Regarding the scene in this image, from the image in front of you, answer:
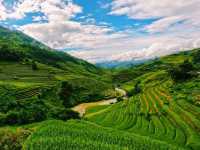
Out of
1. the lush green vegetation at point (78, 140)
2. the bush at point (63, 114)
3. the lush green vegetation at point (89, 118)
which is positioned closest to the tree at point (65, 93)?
the lush green vegetation at point (89, 118)

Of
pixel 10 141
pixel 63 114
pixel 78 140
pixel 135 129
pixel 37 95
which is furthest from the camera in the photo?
pixel 37 95

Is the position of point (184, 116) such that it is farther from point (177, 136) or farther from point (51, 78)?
point (51, 78)

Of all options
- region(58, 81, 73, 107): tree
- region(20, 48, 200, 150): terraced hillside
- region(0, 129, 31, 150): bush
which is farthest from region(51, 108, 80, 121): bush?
region(0, 129, 31, 150): bush

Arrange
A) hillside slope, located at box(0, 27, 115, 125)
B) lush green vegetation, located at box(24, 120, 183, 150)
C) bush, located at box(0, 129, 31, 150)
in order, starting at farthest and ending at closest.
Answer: hillside slope, located at box(0, 27, 115, 125) < bush, located at box(0, 129, 31, 150) < lush green vegetation, located at box(24, 120, 183, 150)

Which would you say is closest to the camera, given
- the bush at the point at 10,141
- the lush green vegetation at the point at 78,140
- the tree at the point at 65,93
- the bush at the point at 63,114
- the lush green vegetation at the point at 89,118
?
the lush green vegetation at the point at 78,140

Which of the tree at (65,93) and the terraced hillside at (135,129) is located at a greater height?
the tree at (65,93)

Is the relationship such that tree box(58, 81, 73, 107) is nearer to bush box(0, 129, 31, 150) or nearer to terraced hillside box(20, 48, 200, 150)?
terraced hillside box(20, 48, 200, 150)

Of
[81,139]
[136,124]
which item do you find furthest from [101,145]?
[136,124]

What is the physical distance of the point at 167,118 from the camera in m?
83.3

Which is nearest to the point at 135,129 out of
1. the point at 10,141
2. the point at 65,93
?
the point at 10,141

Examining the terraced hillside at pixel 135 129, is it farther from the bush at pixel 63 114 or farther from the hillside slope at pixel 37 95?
the hillside slope at pixel 37 95

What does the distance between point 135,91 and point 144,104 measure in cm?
5454

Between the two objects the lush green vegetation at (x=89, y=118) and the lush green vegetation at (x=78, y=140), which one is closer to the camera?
the lush green vegetation at (x=78, y=140)

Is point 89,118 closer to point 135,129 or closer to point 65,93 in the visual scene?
point 135,129
